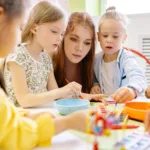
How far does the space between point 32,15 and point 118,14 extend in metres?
0.40

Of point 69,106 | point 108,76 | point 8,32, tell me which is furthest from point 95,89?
point 8,32

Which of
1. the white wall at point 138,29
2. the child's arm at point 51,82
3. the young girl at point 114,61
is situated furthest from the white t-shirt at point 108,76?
the white wall at point 138,29

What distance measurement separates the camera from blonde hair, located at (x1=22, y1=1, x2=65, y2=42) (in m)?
1.16

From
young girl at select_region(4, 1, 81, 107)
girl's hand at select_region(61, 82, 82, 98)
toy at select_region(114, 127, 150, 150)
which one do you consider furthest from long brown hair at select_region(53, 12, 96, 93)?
toy at select_region(114, 127, 150, 150)

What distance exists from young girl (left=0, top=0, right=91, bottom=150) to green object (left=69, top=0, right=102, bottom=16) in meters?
1.37

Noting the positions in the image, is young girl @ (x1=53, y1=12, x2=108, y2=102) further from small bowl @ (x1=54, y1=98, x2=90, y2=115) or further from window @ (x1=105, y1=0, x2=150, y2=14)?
window @ (x1=105, y1=0, x2=150, y2=14)

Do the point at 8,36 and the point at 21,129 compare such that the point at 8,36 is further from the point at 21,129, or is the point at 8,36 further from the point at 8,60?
the point at 8,60

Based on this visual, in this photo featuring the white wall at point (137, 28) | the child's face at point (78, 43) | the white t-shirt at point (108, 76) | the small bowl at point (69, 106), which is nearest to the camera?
the small bowl at point (69, 106)

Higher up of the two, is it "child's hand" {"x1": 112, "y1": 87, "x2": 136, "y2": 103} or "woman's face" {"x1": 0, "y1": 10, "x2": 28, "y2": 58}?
"woman's face" {"x1": 0, "y1": 10, "x2": 28, "y2": 58}

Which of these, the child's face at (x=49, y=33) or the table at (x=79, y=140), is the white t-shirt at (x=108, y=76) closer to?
the child's face at (x=49, y=33)

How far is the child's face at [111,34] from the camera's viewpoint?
129 centimetres

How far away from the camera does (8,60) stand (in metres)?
1.11

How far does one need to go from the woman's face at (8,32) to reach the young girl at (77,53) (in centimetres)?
54

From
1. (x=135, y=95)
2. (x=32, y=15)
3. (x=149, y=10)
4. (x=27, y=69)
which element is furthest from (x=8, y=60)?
(x=149, y=10)
